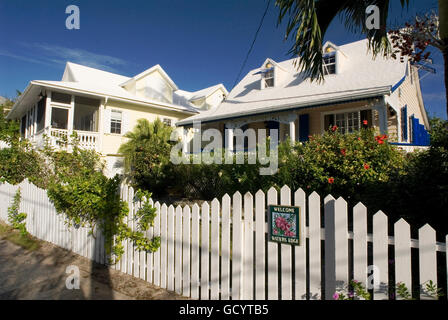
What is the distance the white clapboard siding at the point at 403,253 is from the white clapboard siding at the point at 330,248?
495 mm

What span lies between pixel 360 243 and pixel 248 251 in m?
1.17

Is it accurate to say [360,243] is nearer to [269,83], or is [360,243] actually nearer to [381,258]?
[381,258]

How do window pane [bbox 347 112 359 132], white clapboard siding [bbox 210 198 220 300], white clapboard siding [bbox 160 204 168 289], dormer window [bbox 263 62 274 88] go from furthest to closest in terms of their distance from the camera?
dormer window [bbox 263 62 274 88]
window pane [bbox 347 112 359 132]
white clapboard siding [bbox 160 204 168 289]
white clapboard siding [bbox 210 198 220 300]

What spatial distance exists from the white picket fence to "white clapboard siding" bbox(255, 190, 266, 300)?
0.03 feet

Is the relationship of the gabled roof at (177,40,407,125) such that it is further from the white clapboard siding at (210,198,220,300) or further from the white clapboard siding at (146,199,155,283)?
the white clapboard siding at (146,199,155,283)

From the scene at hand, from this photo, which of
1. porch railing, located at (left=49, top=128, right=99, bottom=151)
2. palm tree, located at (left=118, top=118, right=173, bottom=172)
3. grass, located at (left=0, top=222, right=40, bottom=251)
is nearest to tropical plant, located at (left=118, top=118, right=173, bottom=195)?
palm tree, located at (left=118, top=118, right=173, bottom=172)

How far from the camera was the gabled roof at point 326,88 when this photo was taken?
9.80m

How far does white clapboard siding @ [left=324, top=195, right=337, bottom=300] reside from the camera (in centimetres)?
250

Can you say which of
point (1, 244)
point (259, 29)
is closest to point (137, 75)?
point (259, 29)

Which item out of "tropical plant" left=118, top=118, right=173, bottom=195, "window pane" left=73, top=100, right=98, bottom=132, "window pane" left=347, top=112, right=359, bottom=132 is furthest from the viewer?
"window pane" left=73, top=100, right=98, bottom=132

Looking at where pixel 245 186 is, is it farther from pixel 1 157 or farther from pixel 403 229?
pixel 1 157

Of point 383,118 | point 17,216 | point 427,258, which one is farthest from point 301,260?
point 383,118
